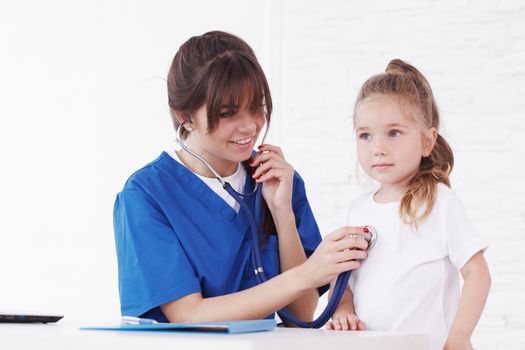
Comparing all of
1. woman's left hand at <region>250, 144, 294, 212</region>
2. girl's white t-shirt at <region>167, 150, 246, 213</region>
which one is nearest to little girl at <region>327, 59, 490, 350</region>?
woman's left hand at <region>250, 144, 294, 212</region>

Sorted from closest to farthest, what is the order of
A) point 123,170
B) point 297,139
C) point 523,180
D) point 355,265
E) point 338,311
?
point 355,265, point 338,311, point 523,180, point 297,139, point 123,170

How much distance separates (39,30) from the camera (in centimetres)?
365

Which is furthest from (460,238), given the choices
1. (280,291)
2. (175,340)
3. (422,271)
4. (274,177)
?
(175,340)

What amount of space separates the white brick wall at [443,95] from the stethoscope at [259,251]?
1191mm

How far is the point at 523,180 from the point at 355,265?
1.81 metres

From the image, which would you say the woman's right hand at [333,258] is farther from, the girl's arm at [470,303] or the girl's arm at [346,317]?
the girl's arm at [470,303]

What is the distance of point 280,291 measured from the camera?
144cm

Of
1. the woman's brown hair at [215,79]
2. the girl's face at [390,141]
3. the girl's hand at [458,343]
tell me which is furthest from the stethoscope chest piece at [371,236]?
the woman's brown hair at [215,79]

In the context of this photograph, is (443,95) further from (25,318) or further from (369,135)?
(25,318)

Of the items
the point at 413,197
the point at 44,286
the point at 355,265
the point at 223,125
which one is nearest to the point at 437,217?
the point at 413,197

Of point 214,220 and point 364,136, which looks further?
point 214,220

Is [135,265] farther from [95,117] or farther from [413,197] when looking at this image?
[95,117]

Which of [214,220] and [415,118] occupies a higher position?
[415,118]

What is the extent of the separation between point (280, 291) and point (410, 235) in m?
0.26
